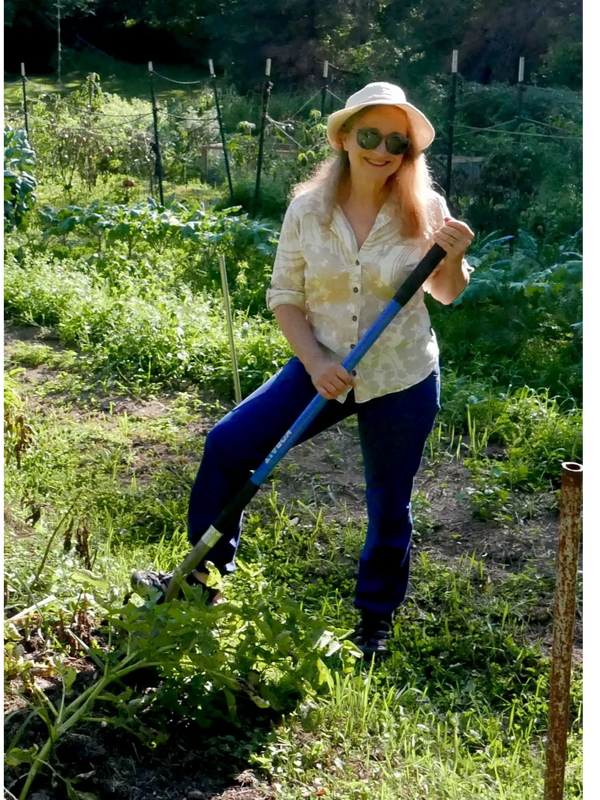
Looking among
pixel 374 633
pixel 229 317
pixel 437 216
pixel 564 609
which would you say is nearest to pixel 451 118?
pixel 229 317

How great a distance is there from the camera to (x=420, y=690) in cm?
296

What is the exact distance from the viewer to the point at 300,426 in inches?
108

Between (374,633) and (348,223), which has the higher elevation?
(348,223)

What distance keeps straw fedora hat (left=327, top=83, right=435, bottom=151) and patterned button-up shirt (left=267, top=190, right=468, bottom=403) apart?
19 centimetres

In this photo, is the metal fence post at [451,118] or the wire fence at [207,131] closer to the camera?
the metal fence post at [451,118]

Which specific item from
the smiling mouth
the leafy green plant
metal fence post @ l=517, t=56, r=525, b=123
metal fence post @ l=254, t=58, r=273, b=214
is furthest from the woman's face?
metal fence post @ l=517, t=56, r=525, b=123

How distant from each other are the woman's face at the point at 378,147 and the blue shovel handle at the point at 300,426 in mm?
304

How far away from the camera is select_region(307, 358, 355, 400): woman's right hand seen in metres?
2.69

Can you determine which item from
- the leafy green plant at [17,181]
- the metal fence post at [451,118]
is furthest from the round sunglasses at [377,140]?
the metal fence post at [451,118]

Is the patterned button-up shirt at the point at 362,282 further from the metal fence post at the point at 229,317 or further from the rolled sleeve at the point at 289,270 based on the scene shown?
the metal fence post at the point at 229,317

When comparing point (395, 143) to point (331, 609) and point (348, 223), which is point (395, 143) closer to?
point (348, 223)

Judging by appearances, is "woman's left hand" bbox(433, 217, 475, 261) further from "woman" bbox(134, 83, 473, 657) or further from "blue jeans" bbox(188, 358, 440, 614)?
"blue jeans" bbox(188, 358, 440, 614)

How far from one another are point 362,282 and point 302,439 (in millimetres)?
515

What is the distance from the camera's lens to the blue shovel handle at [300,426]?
2.65m
